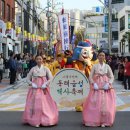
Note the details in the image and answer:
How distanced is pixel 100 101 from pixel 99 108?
0.54ft

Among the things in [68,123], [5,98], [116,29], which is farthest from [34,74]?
[116,29]

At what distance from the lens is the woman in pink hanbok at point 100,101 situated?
398 inches

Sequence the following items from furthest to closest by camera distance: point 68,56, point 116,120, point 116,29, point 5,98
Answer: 1. point 116,29
2. point 5,98
3. point 68,56
4. point 116,120

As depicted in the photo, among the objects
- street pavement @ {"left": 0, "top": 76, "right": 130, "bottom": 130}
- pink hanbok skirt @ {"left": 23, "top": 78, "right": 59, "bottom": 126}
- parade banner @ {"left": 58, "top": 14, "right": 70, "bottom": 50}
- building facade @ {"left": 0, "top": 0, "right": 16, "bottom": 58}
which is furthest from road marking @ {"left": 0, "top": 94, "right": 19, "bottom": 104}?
building facade @ {"left": 0, "top": 0, "right": 16, "bottom": 58}

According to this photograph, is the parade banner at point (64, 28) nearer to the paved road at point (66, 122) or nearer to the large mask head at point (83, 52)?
the large mask head at point (83, 52)

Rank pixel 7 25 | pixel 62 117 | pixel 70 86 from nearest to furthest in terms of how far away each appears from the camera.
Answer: pixel 70 86 < pixel 62 117 < pixel 7 25

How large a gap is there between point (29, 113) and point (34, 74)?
0.98m

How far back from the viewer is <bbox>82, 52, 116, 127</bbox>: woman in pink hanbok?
398 inches

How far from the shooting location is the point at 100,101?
10164mm

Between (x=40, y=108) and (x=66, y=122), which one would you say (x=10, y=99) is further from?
(x=40, y=108)

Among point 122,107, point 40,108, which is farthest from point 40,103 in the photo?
point 122,107

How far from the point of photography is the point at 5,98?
57.3ft

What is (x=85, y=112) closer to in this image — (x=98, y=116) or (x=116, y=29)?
(x=98, y=116)

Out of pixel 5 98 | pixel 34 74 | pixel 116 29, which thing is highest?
pixel 116 29
